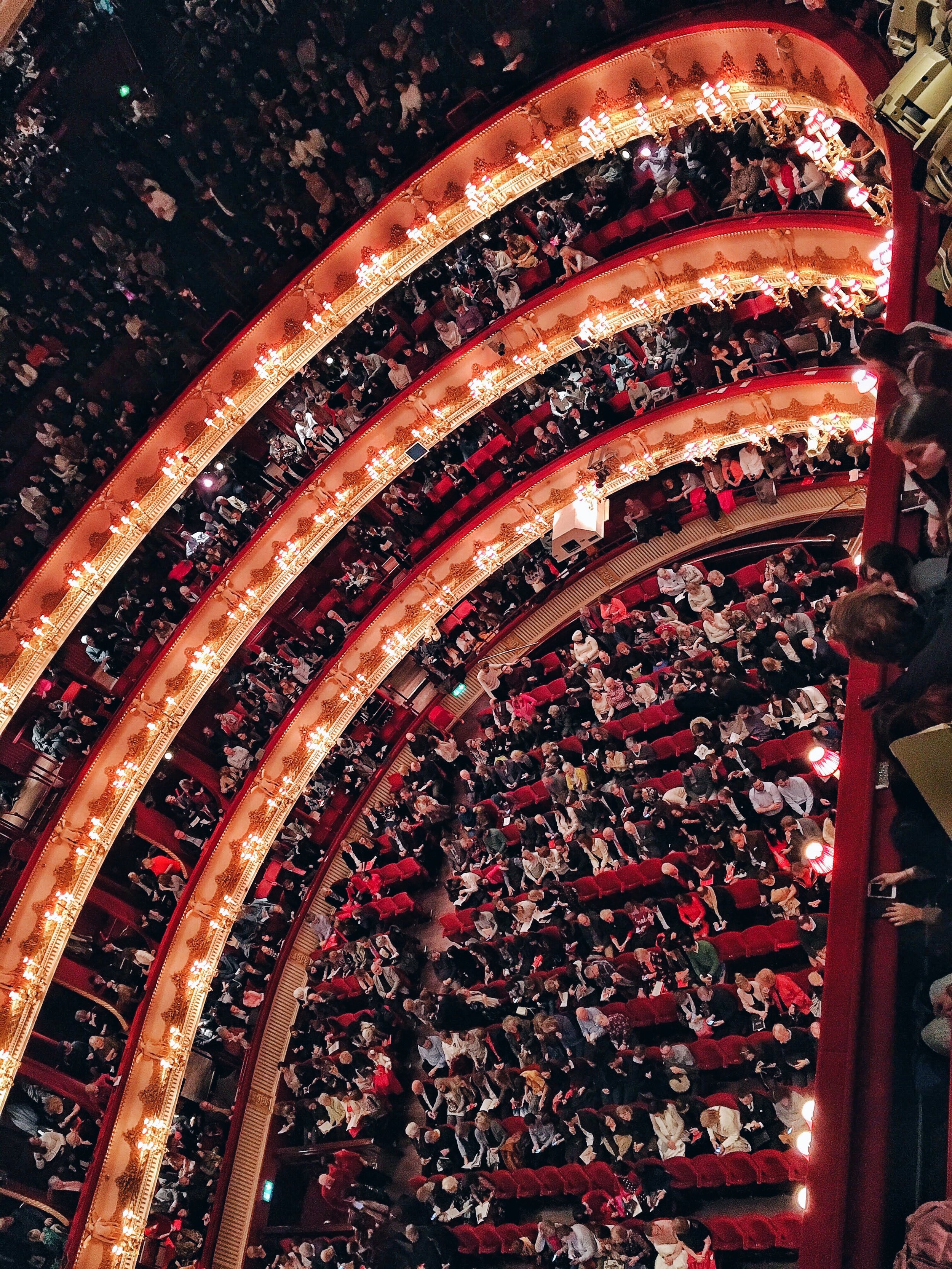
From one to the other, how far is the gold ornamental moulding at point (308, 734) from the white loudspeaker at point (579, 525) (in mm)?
247

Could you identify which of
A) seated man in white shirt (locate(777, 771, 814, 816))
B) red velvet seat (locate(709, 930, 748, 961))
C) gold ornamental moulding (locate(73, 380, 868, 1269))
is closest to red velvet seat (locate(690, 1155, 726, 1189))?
red velvet seat (locate(709, 930, 748, 961))

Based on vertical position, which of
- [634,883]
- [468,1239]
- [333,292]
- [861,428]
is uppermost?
[333,292]

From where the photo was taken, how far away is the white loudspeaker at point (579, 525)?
52.9ft

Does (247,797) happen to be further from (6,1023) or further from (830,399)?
(830,399)

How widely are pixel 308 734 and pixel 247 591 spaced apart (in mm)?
2562

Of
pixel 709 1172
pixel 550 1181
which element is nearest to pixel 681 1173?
pixel 709 1172

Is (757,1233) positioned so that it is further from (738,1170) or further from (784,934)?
(784,934)

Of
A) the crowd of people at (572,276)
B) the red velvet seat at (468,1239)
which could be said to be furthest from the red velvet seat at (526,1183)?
the crowd of people at (572,276)

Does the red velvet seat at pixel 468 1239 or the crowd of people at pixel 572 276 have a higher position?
the crowd of people at pixel 572 276

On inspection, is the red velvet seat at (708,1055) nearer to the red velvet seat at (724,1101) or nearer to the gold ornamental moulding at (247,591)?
the red velvet seat at (724,1101)

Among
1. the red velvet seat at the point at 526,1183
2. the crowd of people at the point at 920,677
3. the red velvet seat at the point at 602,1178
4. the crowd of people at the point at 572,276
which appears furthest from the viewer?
the crowd of people at the point at 572,276

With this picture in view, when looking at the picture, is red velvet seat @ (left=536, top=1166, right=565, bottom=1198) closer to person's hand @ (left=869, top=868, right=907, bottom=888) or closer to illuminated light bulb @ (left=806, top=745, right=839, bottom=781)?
illuminated light bulb @ (left=806, top=745, right=839, bottom=781)

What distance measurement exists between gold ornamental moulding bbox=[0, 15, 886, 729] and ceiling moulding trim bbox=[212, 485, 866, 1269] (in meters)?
5.41

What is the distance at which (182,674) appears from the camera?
16.7 meters
